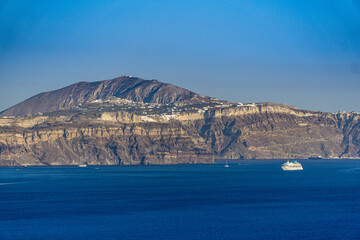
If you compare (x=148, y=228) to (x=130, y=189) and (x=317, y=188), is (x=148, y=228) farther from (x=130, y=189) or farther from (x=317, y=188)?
(x=317, y=188)

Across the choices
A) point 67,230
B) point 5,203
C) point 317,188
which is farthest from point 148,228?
point 317,188

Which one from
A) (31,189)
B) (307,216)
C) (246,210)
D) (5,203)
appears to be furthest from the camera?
(31,189)

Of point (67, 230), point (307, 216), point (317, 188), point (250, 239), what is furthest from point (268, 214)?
point (317, 188)

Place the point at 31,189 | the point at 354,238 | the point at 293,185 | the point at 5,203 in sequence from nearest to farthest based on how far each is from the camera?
the point at 354,238
the point at 5,203
the point at 31,189
the point at 293,185

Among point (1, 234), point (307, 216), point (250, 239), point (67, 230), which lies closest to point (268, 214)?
point (307, 216)

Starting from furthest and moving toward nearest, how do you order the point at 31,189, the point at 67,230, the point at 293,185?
the point at 293,185
the point at 31,189
the point at 67,230

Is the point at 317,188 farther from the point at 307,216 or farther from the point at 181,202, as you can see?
the point at 307,216

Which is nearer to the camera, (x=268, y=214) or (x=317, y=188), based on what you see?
(x=268, y=214)

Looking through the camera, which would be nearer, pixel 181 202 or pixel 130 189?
pixel 181 202

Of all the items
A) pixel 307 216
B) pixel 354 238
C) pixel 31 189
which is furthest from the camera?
pixel 31 189
